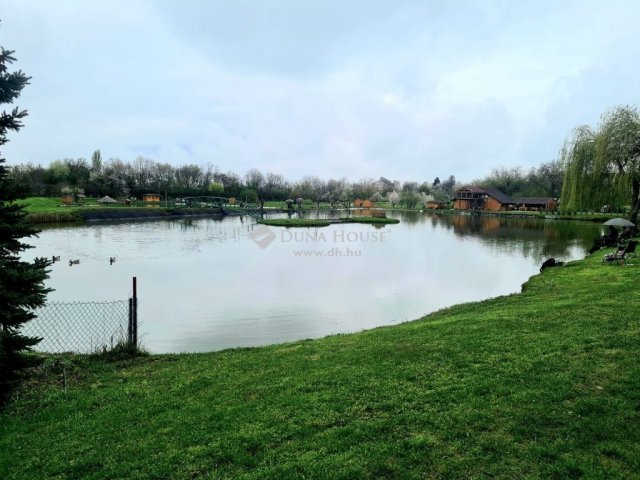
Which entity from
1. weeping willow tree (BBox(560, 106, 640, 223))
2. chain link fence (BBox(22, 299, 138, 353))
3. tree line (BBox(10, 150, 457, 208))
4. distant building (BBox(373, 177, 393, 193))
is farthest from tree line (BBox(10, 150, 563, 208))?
chain link fence (BBox(22, 299, 138, 353))

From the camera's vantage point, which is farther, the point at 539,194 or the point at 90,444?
the point at 539,194

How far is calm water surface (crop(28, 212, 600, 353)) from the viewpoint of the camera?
9.96m

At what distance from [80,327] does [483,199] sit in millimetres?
80518

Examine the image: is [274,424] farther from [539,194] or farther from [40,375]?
[539,194]

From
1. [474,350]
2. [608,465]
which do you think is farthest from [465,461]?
[474,350]

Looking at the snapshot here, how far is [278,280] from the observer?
50.1ft

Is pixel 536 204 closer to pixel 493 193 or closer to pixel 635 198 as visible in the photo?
pixel 493 193

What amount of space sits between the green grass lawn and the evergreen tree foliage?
417mm

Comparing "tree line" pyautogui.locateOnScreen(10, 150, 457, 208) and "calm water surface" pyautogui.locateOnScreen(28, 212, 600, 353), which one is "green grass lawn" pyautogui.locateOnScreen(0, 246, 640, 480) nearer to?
"calm water surface" pyautogui.locateOnScreen(28, 212, 600, 353)

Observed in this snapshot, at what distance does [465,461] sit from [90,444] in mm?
3231

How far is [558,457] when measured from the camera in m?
2.87

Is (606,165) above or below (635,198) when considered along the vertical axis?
above

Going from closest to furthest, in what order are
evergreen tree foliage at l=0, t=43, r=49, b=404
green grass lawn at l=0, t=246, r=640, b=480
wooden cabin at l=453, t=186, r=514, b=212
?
green grass lawn at l=0, t=246, r=640, b=480
evergreen tree foliage at l=0, t=43, r=49, b=404
wooden cabin at l=453, t=186, r=514, b=212

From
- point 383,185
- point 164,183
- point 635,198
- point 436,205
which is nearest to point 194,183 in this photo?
point 164,183
